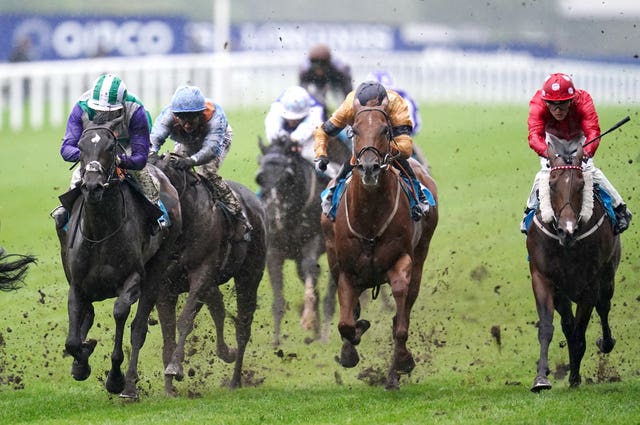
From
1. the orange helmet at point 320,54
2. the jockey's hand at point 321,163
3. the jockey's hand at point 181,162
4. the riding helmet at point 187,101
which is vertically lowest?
the jockey's hand at point 181,162

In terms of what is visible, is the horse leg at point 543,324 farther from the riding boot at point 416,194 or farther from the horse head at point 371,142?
the horse head at point 371,142

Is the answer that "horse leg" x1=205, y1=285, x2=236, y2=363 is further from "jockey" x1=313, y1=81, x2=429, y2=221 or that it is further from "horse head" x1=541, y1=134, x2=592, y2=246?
"horse head" x1=541, y1=134, x2=592, y2=246

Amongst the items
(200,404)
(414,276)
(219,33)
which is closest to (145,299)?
(200,404)

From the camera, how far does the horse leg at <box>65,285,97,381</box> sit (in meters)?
9.24

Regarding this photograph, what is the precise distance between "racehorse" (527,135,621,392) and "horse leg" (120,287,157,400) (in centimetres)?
285

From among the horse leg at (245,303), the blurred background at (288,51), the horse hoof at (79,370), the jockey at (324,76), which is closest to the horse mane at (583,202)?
the horse leg at (245,303)

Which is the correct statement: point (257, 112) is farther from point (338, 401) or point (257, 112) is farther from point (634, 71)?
point (338, 401)

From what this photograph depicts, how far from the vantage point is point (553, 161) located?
952cm

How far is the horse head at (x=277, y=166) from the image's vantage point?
44.3 ft

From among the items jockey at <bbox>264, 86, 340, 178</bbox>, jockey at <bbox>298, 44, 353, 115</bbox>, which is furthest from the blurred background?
jockey at <bbox>264, 86, 340, 178</bbox>

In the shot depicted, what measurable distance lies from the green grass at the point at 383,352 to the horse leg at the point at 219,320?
0.16 meters

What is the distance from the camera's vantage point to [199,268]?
Answer: 35.7 feet

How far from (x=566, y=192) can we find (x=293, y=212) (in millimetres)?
4695

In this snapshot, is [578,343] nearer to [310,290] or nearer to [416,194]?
[416,194]
